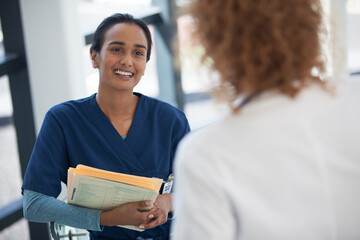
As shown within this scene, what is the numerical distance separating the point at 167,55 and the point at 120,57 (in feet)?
5.47

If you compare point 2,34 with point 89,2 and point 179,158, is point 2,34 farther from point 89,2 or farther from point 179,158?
point 179,158

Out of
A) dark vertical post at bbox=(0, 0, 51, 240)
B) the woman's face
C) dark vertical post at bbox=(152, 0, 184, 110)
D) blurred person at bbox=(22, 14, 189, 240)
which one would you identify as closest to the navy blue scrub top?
blurred person at bbox=(22, 14, 189, 240)

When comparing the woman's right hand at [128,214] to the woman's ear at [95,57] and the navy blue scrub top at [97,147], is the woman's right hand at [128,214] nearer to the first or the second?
the navy blue scrub top at [97,147]

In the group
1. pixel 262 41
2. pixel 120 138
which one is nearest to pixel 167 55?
pixel 120 138

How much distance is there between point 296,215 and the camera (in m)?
0.67

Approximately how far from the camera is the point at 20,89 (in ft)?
6.53

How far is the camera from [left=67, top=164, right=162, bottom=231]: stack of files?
44.4 inches

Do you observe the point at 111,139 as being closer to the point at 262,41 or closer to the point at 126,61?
the point at 126,61

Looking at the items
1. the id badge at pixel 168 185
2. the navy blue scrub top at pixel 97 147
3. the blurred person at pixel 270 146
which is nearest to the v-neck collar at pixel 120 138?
the navy blue scrub top at pixel 97 147

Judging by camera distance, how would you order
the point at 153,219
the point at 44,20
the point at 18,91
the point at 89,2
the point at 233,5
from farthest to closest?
1. the point at 89,2
2. the point at 18,91
3. the point at 44,20
4. the point at 153,219
5. the point at 233,5

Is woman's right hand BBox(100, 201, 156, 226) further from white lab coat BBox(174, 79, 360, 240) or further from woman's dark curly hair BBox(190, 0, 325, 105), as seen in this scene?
woman's dark curly hair BBox(190, 0, 325, 105)

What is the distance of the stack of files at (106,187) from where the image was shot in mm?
1127

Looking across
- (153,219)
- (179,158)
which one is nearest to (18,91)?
(153,219)

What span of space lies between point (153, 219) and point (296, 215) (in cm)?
69
